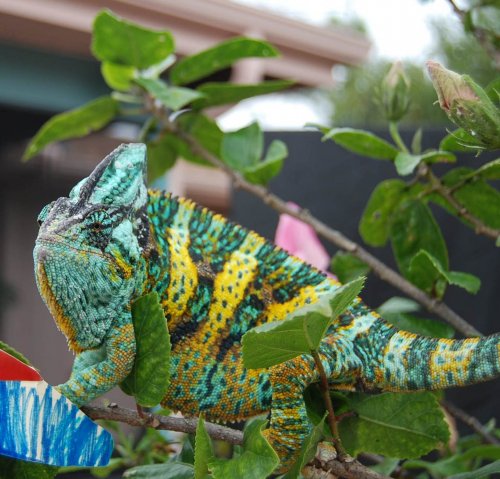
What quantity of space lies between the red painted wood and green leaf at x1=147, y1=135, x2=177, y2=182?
0.72 metres

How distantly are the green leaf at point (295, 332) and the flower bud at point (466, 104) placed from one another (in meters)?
Answer: 0.22

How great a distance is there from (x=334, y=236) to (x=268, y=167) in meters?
0.15

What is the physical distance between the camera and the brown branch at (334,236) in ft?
3.40

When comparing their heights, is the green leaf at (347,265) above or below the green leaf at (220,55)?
below

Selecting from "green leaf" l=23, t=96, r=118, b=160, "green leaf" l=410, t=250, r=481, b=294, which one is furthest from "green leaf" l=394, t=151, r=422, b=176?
"green leaf" l=23, t=96, r=118, b=160

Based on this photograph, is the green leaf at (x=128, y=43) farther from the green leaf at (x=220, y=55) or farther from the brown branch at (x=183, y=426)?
the brown branch at (x=183, y=426)

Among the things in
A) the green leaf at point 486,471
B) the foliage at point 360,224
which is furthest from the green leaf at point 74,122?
the green leaf at point 486,471

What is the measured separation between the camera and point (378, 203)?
1173 mm

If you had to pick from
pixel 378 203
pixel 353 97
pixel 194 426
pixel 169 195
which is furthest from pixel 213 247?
pixel 353 97

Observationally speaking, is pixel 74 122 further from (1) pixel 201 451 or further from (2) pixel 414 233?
(1) pixel 201 451

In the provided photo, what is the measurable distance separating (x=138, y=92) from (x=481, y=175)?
633mm

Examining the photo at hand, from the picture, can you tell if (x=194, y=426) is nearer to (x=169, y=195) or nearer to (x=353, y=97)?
(x=169, y=195)

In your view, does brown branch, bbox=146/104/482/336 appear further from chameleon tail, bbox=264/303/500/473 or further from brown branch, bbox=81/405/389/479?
brown branch, bbox=81/405/389/479

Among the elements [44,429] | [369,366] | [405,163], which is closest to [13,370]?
[44,429]
